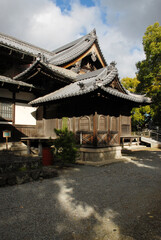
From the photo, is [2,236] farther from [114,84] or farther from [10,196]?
[114,84]

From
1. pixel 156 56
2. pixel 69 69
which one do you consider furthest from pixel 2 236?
pixel 156 56

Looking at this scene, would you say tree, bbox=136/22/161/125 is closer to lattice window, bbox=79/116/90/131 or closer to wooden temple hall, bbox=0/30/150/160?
wooden temple hall, bbox=0/30/150/160

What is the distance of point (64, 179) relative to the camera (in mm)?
6934

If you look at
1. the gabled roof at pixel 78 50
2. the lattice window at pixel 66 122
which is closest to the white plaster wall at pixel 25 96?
the lattice window at pixel 66 122

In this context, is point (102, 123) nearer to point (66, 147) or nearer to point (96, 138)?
point (96, 138)

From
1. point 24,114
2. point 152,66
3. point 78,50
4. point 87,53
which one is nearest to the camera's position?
point 24,114

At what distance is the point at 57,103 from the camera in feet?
40.1

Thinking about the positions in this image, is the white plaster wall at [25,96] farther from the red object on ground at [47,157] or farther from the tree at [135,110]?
the tree at [135,110]

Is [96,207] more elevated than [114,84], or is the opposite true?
[114,84]

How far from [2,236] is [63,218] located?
1.18 meters

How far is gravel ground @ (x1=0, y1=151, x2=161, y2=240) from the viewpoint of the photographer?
3.23 meters

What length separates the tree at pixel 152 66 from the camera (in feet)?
73.7

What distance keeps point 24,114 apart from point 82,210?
9.57 m

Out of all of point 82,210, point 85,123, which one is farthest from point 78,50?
point 82,210
